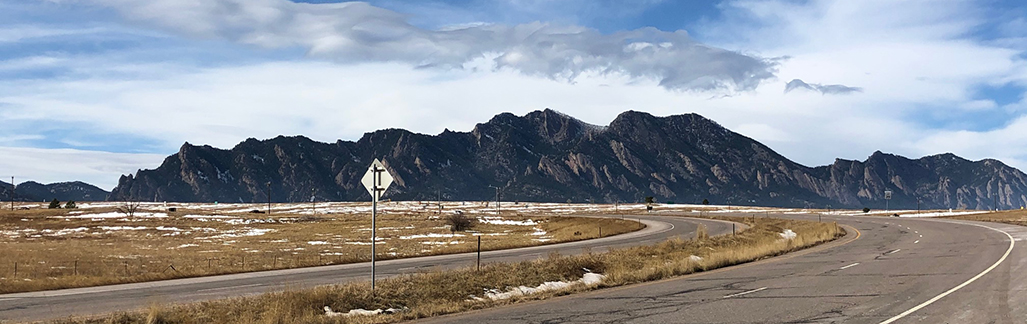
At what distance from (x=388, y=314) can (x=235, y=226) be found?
82.3 metres

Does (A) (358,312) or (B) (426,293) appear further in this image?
(B) (426,293)

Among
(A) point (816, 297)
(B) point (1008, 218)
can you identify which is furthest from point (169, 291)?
(B) point (1008, 218)

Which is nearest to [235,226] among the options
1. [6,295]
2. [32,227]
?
[32,227]

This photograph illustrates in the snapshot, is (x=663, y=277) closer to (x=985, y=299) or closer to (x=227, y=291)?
(x=985, y=299)

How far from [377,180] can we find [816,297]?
10512 millimetres

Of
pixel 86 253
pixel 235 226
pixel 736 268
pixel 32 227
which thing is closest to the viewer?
pixel 736 268

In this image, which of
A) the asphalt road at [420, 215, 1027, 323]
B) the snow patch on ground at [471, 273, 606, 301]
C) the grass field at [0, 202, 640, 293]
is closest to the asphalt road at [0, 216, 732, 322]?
the grass field at [0, 202, 640, 293]

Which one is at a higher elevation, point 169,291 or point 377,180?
point 377,180

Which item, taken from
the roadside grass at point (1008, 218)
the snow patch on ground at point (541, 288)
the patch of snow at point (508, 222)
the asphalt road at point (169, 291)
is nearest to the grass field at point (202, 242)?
the patch of snow at point (508, 222)

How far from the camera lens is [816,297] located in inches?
633

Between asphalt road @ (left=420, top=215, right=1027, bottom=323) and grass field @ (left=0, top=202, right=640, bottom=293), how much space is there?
65.7 feet

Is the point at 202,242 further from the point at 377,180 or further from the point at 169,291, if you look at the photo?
the point at 377,180

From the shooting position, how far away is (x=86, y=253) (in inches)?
1849

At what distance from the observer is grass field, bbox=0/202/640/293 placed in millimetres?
32906
